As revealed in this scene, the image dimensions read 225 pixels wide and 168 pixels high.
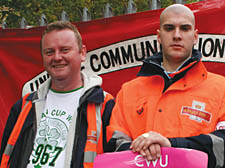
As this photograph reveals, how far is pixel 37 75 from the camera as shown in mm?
4500

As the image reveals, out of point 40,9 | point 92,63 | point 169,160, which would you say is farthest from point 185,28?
point 40,9

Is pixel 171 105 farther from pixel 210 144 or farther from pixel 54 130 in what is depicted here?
pixel 54 130

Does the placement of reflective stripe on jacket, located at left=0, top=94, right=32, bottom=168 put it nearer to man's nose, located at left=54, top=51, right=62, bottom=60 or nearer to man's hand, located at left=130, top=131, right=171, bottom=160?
man's nose, located at left=54, top=51, right=62, bottom=60

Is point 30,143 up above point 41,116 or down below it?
below

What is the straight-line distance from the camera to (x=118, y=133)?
7.45 ft

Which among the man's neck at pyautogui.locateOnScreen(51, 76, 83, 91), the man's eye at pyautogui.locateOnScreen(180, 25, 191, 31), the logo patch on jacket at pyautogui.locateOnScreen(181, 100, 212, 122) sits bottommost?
the logo patch on jacket at pyautogui.locateOnScreen(181, 100, 212, 122)

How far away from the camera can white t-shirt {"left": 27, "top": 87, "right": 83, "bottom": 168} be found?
256cm

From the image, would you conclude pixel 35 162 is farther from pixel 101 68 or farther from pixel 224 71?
pixel 224 71

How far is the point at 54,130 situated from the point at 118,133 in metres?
0.63

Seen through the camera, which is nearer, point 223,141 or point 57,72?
point 223,141

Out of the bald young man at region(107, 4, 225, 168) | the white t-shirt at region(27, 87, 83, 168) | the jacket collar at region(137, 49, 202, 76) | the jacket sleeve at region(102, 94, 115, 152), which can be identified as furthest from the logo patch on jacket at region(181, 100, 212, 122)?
the white t-shirt at region(27, 87, 83, 168)

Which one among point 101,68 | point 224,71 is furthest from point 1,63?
point 224,71

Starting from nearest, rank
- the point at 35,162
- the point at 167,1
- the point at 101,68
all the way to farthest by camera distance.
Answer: the point at 35,162 → the point at 101,68 → the point at 167,1

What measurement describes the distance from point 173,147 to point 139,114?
0.41 meters
